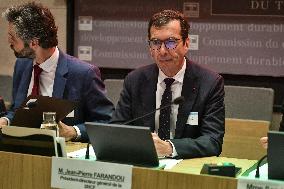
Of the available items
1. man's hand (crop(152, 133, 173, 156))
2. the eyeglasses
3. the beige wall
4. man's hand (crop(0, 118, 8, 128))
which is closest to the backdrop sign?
the beige wall

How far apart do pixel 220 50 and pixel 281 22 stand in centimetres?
56

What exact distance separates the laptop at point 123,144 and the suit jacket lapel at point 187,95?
71cm

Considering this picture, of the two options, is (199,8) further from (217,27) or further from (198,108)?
(198,108)

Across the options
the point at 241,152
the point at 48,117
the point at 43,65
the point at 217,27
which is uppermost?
the point at 217,27

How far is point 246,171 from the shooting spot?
223 centimetres

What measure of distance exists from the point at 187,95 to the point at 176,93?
7cm

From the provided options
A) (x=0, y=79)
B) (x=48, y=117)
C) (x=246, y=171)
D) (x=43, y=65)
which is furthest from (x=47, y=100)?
(x=0, y=79)

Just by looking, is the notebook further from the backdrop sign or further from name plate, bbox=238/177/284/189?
the backdrop sign

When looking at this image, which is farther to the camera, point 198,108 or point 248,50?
point 248,50

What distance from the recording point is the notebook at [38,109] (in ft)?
8.46

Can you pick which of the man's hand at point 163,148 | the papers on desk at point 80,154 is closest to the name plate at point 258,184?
the man's hand at point 163,148

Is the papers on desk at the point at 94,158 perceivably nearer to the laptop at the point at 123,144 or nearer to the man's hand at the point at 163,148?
the man's hand at the point at 163,148

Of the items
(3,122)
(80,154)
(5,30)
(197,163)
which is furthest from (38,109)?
(5,30)

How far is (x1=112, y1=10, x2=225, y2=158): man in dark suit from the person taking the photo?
9.39ft
